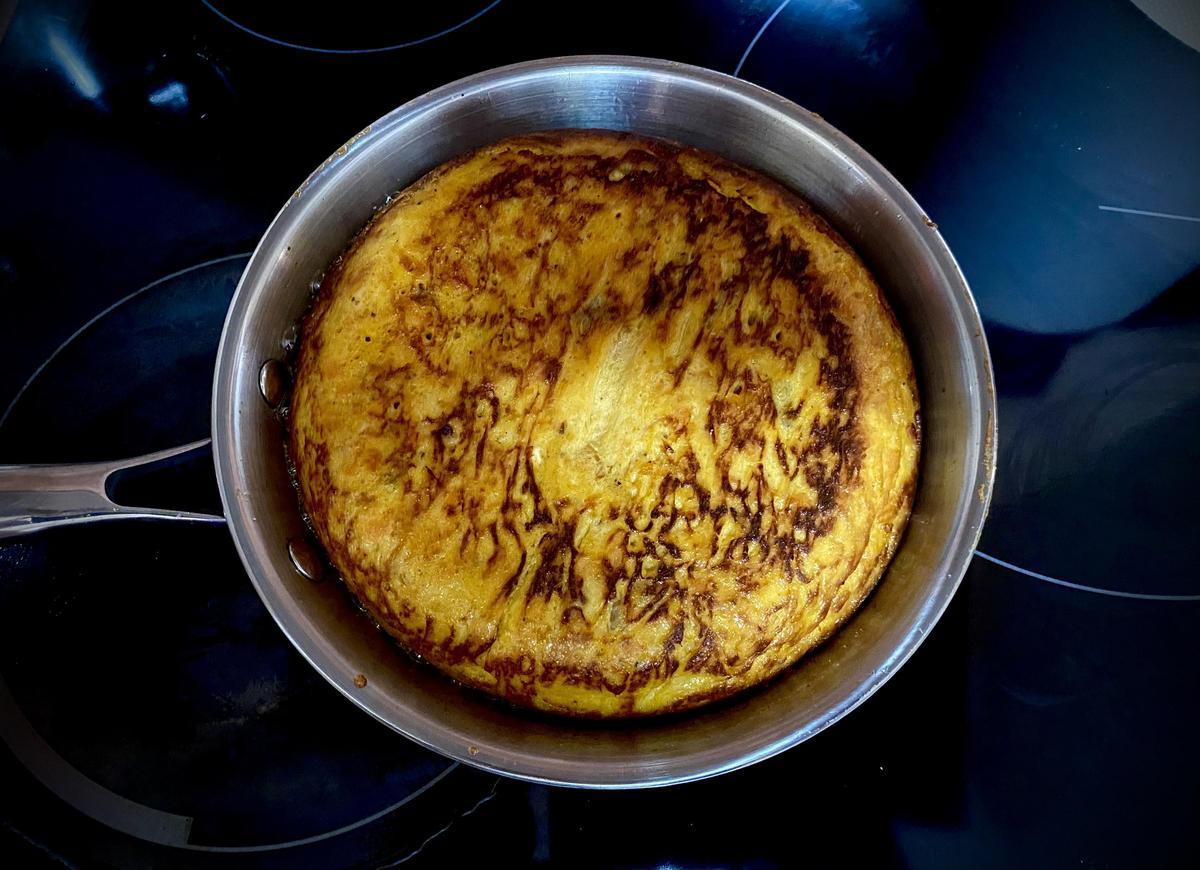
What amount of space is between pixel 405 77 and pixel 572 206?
698 mm

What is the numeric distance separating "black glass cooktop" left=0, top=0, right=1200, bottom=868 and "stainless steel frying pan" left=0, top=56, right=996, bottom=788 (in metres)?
0.33

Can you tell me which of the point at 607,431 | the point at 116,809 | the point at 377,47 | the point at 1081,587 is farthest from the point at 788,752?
the point at 377,47

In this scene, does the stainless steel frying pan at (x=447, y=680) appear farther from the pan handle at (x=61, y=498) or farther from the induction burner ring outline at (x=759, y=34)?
the induction burner ring outline at (x=759, y=34)

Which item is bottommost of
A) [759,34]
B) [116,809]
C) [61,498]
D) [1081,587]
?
[116,809]

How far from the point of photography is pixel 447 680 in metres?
1.57

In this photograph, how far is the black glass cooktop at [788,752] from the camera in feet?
5.67

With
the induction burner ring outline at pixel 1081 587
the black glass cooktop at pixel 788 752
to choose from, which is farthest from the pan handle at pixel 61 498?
the induction burner ring outline at pixel 1081 587

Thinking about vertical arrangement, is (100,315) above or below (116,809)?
above

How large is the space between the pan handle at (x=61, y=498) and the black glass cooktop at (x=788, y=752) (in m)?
0.24

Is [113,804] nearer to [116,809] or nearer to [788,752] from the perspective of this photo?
[116,809]

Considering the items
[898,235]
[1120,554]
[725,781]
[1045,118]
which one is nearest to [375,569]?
[725,781]

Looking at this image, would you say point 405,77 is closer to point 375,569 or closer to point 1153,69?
point 375,569

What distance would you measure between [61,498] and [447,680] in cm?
86

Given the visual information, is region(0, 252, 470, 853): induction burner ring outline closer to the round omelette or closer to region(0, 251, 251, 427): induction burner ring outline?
the round omelette
